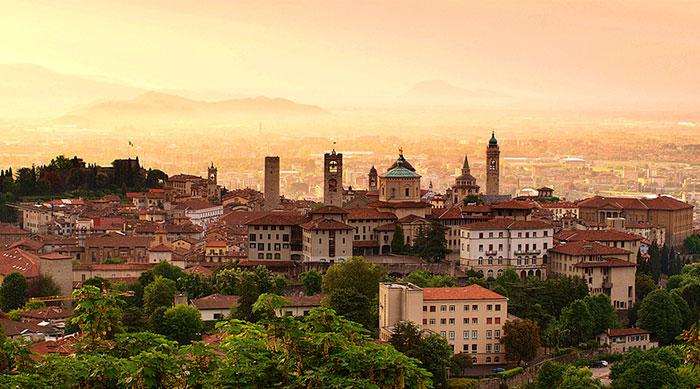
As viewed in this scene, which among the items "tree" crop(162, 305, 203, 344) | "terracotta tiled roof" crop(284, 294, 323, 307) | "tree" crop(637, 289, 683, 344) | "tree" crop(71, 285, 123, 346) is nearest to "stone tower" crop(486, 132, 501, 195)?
"tree" crop(637, 289, 683, 344)

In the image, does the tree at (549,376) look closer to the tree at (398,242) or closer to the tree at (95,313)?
the tree at (398,242)

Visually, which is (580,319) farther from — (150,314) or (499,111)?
(499,111)

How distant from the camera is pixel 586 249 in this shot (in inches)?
1490

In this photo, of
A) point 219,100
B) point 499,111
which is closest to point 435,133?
point 499,111

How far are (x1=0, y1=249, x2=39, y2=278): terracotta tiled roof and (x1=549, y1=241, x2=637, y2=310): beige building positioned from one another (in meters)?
15.0

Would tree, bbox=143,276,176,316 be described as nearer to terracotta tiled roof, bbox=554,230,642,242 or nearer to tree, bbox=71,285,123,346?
terracotta tiled roof, bbox=554,230,642,242

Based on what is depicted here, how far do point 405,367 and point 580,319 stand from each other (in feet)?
68.8

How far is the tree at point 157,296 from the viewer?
34.0 metres

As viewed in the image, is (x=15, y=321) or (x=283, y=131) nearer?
(x=15, y=321)

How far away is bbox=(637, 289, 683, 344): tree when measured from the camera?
3441cm

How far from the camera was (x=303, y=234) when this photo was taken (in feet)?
132

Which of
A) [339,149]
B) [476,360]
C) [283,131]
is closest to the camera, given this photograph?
[476,360]

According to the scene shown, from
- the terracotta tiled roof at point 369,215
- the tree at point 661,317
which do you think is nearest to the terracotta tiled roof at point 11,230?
the terracotta tiled roof at point 369,215

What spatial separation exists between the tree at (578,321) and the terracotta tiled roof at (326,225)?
833 cm
